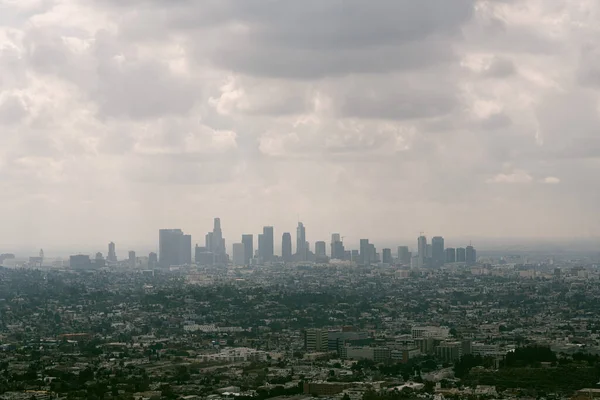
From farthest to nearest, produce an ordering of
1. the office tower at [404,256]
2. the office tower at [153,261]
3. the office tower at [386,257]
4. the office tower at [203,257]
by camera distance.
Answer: the office tower at [404,256], the office tower at [386,257], the office tower at [203,257], the office tower at [153,261]

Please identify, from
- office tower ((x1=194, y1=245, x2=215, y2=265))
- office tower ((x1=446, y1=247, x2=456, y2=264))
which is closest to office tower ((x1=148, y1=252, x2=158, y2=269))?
office tower ((x1=194, y1=245, x2=215, y2=265))

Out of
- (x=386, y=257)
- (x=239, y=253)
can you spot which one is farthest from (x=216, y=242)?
(x=386, y=257)

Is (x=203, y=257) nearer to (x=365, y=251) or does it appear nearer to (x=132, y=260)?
(x=132, y=260)

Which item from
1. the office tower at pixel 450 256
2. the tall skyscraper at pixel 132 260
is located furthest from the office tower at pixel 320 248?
the tall skyscraper at pixel 132 260

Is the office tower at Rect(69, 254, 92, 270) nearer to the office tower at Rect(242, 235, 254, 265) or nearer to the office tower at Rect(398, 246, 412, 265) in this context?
the office tower at Rect(242, 235, 254, 265)

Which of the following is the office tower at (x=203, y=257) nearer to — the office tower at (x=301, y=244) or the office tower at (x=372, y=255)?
the office tower at (x=301, y=244)

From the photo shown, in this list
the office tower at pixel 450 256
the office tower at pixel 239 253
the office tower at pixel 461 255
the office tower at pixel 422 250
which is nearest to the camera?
the office tower at pixel 422 250
